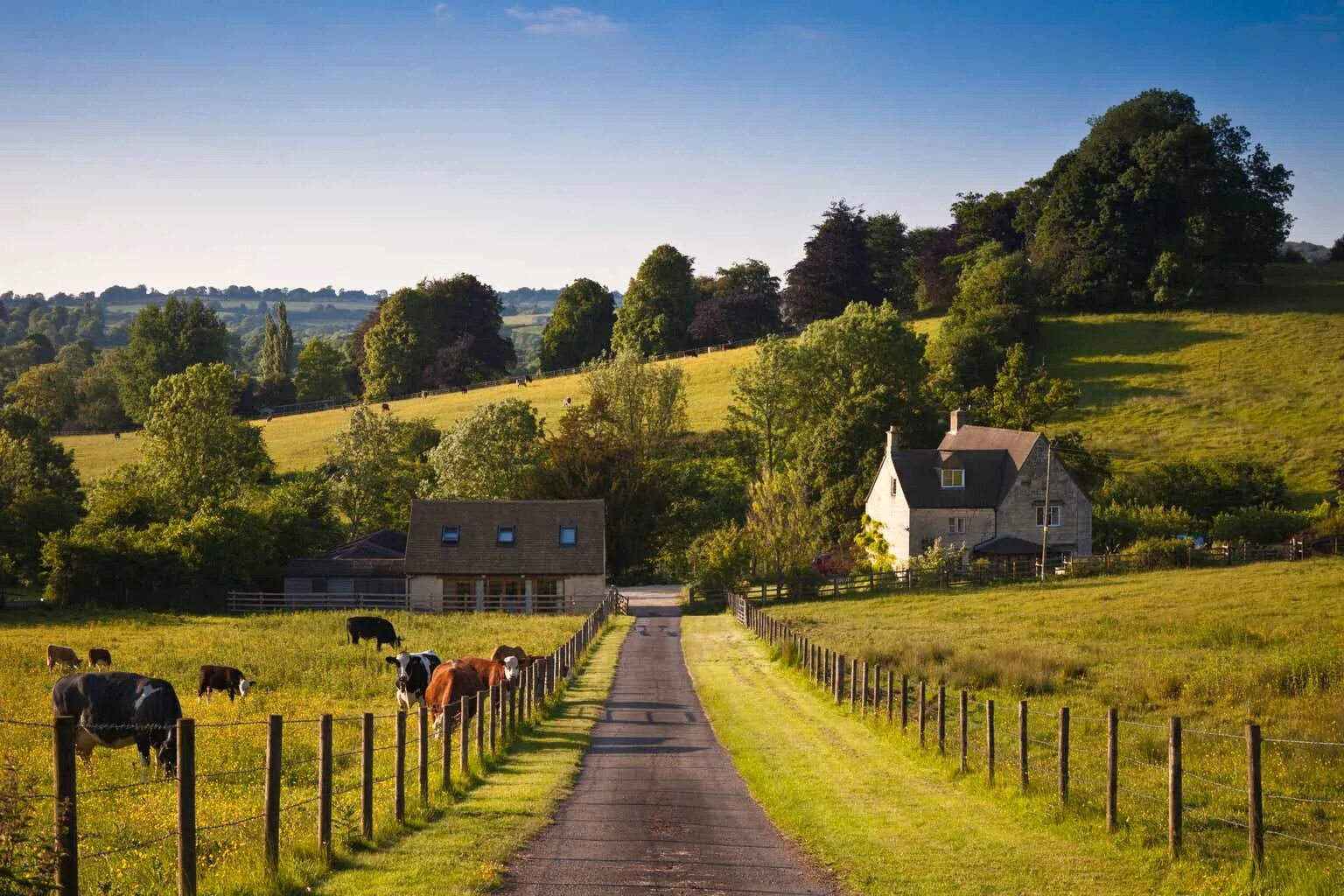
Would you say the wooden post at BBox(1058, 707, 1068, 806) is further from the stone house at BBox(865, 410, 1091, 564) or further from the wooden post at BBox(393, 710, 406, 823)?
the stone house at BBox(865, 410, 1091, 564)

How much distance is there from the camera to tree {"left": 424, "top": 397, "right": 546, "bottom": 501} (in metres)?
77.8

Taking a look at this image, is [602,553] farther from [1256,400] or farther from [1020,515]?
[1256,400]

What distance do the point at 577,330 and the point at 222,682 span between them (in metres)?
113

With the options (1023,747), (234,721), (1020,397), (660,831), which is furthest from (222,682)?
(1020,397)

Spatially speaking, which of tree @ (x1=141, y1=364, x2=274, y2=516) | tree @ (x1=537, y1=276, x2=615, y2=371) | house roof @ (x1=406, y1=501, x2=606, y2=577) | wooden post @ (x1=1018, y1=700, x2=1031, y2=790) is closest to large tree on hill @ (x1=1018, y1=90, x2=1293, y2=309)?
tree @ (x1=537, y1=276, x2=615, y2=371)

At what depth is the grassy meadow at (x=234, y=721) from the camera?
40.8 ft

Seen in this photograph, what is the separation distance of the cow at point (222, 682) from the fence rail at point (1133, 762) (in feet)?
44.9

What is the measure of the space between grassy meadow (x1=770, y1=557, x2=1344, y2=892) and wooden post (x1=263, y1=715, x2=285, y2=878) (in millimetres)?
9591

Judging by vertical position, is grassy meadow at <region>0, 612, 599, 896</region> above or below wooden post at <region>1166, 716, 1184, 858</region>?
below

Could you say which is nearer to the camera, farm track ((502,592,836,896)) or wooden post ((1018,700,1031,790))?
farm track ((502,592,836,896))

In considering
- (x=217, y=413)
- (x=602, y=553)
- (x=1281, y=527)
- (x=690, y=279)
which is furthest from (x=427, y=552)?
(x=690, y=279)

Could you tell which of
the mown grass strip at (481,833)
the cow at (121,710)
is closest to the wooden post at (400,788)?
the mown grass strip at (481,833)

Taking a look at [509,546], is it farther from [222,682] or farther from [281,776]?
[281,776]

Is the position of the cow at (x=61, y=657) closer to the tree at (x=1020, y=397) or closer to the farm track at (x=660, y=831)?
Answer: the farm track at (x=660, y=831)
